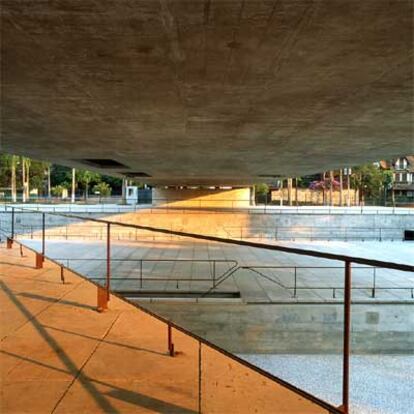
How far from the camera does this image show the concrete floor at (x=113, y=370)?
3238 mm

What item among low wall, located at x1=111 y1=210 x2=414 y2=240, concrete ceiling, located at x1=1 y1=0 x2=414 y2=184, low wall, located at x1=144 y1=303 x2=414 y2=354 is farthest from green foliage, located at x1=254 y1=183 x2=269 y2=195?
concrete ceiling, located at x1=1 y1=0 x2=414 y2=184

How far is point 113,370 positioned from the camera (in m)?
3.79

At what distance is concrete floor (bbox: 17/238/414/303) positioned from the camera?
15.5 metres

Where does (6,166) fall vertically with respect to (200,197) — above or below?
above

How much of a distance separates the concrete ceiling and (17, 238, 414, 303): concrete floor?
372cm

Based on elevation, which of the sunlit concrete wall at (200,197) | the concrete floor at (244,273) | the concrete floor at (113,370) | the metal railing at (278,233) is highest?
the sunlit concrete wall at (200,197)

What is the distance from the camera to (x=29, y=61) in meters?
5.93

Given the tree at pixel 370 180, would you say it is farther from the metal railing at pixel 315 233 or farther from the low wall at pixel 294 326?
the low wall at pixel 294 326

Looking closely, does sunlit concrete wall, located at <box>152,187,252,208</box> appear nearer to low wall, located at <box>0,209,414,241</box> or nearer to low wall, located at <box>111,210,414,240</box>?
low wall, located at <box>0,209,414,241</box>

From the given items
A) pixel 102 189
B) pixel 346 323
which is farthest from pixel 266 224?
pixel 102 189

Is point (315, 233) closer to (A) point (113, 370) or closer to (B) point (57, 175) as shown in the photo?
(A) point (113, 370)

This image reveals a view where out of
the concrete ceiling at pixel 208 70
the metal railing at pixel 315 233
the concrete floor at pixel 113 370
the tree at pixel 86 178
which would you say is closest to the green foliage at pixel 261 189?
the tree at pixel 86 178

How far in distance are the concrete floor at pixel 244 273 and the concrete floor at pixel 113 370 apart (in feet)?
20.9

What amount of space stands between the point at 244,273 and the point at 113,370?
15.3 metres
